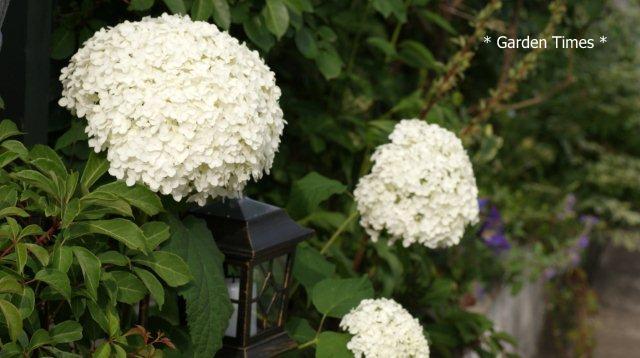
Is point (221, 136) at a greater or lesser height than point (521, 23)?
Answer: lesser

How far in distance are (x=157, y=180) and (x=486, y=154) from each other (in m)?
2.63

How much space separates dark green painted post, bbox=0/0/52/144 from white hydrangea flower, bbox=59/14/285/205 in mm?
99

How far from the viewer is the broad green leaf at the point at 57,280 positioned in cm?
162

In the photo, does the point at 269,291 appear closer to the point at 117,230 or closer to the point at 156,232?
the point at 156,232

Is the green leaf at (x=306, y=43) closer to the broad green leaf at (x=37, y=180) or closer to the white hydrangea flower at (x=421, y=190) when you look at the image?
the white hydrangea flower at (x=421, y=190)

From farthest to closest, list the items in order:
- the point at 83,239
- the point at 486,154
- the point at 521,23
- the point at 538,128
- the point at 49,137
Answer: the point at 538,128 → the point at 521,23 → the point at 486,154 → the point at 49,137 → the point at 83,239

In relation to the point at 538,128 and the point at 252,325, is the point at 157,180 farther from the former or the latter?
the point at 538,128

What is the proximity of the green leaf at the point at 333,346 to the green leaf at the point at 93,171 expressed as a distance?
2.19 feet

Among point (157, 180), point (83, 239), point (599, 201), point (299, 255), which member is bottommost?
point (599, 201)

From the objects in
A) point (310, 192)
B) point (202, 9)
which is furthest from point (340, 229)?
point (202, 9)

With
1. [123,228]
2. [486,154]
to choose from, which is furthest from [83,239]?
[486,154]

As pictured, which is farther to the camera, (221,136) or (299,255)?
(299,255)

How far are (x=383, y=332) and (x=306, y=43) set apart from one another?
0.89 meters

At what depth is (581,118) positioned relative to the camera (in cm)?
684
